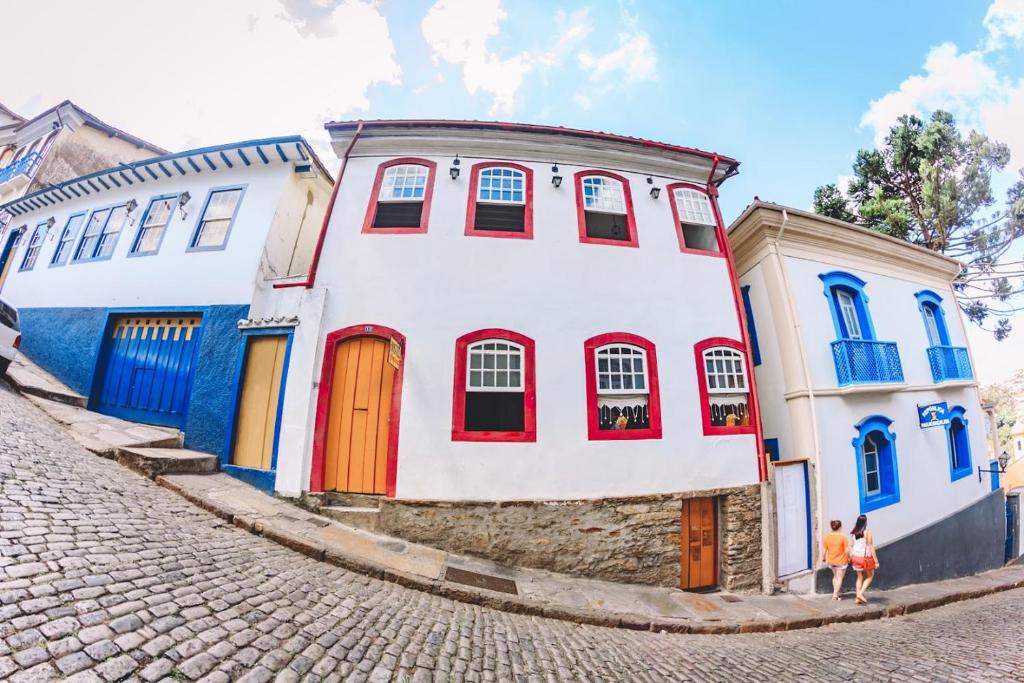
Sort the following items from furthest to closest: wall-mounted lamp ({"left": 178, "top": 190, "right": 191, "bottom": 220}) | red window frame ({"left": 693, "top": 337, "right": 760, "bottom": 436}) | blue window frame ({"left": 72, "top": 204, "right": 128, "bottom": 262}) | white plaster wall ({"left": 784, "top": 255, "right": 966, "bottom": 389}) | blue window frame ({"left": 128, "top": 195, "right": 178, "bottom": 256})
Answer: blue window frame ({"left": 72, "top": 204, "right": 128, "bottom": 262}), blue window frame ({"left": 128, "top": 195, "right": 178, "bottom": 256}), wall-mounted lamp ({"left": 178, "top": 190, "right": 191, "bottom": 220}), white plaster wall ({"left": 784, "top": 255, "right": 966, "bottom": 389}), red window frame ({"left": 693, "top": 337, "right": 760, "bottom": 436})

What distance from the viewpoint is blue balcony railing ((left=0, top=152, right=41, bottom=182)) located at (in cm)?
1307

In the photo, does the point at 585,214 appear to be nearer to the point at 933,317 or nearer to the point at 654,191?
the point at 654,191

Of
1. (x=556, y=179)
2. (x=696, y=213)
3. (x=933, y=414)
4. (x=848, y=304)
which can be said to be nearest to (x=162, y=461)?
(x=556, y=179)

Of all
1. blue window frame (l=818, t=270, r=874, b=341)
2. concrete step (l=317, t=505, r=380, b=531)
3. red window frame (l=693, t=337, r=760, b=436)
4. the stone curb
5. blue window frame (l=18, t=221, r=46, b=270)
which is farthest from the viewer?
blue window frame (l=18, t=221, r=46, b=270)

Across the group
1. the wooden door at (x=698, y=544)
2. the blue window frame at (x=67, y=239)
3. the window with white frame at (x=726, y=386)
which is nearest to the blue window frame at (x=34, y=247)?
the blue window frame at (x=67, y=239)

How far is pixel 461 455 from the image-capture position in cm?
601

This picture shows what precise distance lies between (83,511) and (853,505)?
12775mm

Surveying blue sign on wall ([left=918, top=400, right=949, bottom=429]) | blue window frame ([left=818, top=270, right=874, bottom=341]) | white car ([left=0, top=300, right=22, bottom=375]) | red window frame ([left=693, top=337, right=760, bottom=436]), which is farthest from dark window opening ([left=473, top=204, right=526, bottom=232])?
blue sign on wall ([left=918, top=400, right=949, bottom=429])

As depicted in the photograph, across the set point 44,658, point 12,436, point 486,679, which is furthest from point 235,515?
point 486,679

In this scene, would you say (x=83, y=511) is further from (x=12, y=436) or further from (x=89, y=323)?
(x=89, y=323)

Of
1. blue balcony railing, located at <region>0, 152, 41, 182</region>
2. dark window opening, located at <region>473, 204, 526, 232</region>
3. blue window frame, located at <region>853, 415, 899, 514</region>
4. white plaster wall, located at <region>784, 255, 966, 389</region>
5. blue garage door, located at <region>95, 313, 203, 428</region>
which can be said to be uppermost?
blue balcony railing, located at <region>0, 152, 41, 182</region>

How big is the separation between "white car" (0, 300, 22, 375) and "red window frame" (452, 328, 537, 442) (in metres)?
9.87

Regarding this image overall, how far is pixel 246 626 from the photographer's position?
2.70 metres

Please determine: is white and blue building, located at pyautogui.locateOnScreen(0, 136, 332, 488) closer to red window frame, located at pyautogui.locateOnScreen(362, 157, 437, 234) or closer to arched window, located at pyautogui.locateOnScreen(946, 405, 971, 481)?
red window frame, located at pyautogui.locateOnScreen(362, 157, 437, 234)
